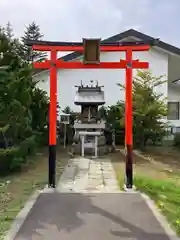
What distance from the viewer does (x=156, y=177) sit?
958cm

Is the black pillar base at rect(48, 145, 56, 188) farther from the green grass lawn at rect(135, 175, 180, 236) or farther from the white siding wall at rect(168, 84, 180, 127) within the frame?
the white siding wall at rect(168, 84, 180, 127)

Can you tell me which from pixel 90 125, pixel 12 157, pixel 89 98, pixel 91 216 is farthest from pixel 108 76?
pixel 91 216

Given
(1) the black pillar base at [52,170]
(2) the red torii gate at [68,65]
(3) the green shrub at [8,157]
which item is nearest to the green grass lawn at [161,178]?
(2) the red torii gate at [68,65]

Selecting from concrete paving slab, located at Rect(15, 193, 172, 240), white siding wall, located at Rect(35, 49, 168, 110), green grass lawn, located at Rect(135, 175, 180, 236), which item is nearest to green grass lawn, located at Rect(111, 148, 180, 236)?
green grass lawn, located at Rect(135, 175, 180, 236)

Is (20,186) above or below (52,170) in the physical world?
below

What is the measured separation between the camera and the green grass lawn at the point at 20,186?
224 inches

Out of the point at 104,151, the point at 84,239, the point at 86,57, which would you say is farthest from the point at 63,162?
the point at 84,239

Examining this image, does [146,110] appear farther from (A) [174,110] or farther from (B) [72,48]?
(A) [174,110]

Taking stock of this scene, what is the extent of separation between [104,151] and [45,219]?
339 inches

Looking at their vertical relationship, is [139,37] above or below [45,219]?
above

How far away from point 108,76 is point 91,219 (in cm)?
1378

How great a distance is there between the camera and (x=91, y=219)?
5.44 metres

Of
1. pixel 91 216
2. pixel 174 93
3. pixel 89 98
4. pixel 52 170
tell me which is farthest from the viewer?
pixel 174 93

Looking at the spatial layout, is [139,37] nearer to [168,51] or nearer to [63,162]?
[168,51]
